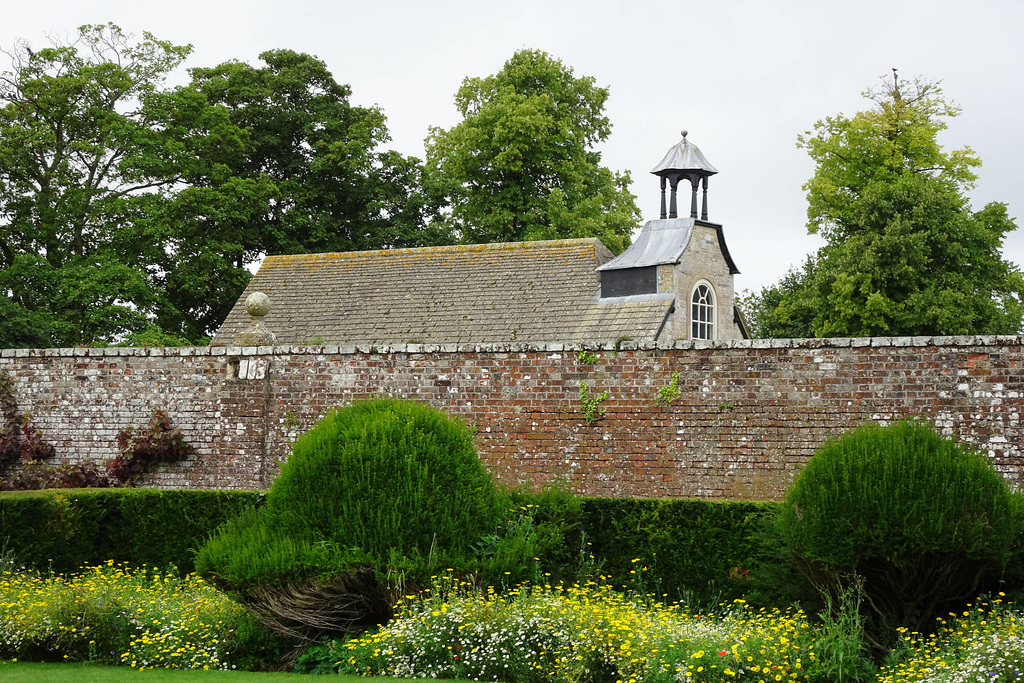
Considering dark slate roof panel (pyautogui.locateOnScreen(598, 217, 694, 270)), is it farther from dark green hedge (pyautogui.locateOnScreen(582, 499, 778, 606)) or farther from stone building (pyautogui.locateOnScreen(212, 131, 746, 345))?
dark green hedge (pyautogui.locateOnScreen(582, 499, 778, 606))

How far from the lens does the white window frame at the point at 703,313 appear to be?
87.1 ft

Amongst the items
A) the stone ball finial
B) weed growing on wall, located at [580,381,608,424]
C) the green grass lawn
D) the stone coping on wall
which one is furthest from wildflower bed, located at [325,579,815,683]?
the stone ball finial

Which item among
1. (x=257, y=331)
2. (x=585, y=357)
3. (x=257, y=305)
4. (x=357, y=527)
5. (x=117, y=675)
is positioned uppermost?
(x=257, y=305)

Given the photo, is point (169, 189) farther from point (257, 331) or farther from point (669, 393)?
point (669, 393)

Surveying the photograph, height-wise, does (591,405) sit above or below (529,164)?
below

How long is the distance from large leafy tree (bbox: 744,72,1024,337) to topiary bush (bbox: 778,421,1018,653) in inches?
896

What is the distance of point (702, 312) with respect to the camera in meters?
27.1

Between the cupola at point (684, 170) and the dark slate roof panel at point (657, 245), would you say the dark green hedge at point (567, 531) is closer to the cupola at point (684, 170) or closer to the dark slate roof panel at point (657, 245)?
the dark slate roof panel at point (657, 245)

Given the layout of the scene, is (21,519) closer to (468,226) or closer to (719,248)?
(719,248)

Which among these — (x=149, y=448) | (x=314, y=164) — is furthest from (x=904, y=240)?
(x=149, y=448)

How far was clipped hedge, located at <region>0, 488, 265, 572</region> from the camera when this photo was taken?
11930 millimetres

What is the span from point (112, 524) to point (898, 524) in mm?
7897

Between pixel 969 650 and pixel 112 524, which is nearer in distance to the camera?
pixel 969 650

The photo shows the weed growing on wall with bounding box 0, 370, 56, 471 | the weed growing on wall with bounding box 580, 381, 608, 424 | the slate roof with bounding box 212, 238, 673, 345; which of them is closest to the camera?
the weed growing on wall with bounding box 580, 381, 608, 424
